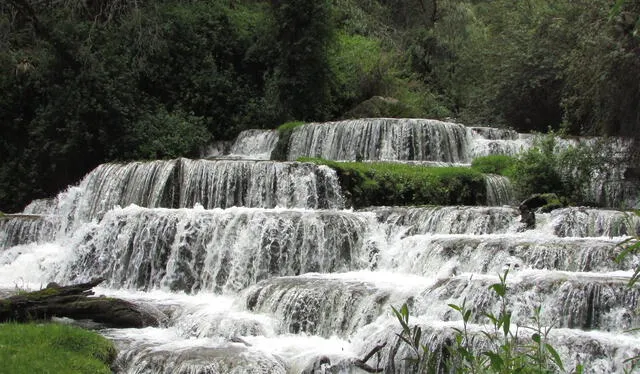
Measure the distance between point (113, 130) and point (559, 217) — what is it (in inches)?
534

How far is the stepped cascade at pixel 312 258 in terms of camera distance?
27.3ft

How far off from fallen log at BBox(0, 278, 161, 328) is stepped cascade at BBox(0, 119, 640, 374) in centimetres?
37

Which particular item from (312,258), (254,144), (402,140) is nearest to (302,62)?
(254,144)

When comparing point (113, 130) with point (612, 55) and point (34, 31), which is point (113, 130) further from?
point (612, 55)

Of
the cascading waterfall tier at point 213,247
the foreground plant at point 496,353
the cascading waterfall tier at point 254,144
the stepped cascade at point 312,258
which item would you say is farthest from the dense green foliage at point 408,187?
the foreground plant at point 496,353

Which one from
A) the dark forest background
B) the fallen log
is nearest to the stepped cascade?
the fallen log

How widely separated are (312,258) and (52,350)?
5.41 m

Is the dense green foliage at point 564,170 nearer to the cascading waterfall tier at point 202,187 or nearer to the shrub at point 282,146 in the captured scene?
the cascading waterfall tier at point 202,187

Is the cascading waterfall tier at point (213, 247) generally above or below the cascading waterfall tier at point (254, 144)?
below

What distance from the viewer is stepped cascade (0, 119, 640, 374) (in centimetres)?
832

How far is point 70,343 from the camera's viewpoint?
8.54 meters

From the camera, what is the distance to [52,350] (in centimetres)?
826

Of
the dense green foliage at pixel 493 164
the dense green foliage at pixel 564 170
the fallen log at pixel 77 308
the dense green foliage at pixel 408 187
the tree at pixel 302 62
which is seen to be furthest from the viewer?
the tree at pixel 302 62

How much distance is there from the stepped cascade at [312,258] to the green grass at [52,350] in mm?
330
